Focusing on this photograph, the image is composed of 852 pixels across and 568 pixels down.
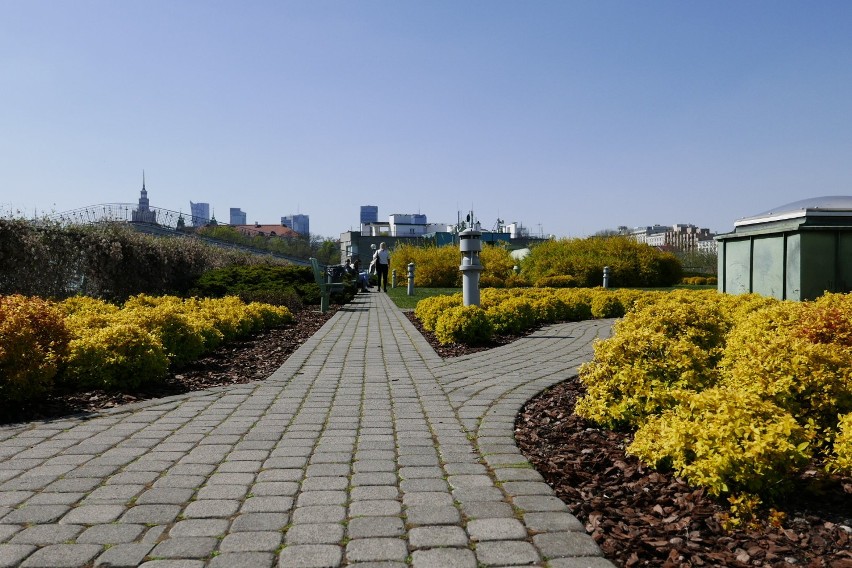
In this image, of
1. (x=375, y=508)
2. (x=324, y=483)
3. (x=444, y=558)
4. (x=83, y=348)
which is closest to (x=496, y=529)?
(x=444, y=558)

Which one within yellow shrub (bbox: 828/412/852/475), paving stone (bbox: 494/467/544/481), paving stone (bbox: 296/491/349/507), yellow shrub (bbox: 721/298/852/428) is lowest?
paving stone (bbox: 296/491/349/507)

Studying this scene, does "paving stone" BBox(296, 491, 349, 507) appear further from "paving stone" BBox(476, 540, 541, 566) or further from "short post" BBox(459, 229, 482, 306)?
"short post" BBox(459, 229, 482, 306)

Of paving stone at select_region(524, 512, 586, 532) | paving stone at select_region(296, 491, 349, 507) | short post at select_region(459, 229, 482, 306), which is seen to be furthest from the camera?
short post at select_region(459, 229, 482, 306)

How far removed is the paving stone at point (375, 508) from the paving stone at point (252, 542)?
1.26ft

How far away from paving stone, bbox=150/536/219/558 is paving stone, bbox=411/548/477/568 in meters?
0.82

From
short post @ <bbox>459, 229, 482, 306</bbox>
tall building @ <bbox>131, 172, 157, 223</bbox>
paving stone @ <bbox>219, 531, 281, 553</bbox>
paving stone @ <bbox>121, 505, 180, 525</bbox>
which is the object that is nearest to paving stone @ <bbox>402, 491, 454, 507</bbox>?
paving stone @ <bbox>219, 531, 281, 553</bbox>

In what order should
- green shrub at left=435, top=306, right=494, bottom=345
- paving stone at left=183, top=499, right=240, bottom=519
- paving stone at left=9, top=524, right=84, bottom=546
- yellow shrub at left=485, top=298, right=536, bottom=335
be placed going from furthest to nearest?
yellow shrub at left=485, top=298, right=536, bottom=335 < green shrub at left=435, top=306, right=494, bottom=345 < paving stone at left=183, top=499, right=240, bottom=519 < paving stone at left=9, top=524, right=84, bottom=546

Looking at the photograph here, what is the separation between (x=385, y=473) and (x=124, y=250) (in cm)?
1490

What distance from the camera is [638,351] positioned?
4629 millimetres

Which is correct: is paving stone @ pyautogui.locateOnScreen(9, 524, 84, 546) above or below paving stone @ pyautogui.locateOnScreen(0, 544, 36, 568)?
above

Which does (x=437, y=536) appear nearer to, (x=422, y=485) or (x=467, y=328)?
(x=422, y=485)

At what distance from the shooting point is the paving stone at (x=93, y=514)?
2936 mm

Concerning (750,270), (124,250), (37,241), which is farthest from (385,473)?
(124,250)

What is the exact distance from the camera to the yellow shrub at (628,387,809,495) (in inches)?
114
